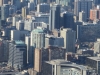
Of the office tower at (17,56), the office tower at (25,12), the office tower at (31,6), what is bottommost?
the office tower at (17,56)

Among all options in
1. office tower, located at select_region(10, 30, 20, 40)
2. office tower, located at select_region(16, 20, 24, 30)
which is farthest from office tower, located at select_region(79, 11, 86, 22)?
office tower, located at select_region(10, 30, 20, 40)

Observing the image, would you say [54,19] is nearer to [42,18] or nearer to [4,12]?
[42,18]

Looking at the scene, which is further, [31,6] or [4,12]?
[31,6]

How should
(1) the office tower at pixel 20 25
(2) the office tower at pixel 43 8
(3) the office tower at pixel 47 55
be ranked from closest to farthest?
(3) the office tower at pixel 47 55 → (1) the office tower at pixel 20 25 → (2) the office tower at pixel 43 8

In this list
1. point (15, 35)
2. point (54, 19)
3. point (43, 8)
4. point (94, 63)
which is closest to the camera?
point (94, 63)

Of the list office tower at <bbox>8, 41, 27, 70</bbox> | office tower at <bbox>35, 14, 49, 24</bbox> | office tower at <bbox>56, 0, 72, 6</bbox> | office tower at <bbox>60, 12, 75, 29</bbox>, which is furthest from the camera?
office tower at <bbox>56, 0, 72, 6</bbox>

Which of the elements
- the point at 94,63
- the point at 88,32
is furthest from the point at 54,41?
the point at 94,63

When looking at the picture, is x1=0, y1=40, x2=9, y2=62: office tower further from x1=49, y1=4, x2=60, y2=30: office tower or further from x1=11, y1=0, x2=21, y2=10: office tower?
x1=11, y1=0, x2=21, y2=10: office tower

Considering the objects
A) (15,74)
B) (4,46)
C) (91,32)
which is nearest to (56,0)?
(91,32)

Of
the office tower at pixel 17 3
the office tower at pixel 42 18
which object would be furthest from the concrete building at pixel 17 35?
the office tower at pixel 17 3

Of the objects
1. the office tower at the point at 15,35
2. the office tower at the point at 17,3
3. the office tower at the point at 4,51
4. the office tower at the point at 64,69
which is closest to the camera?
the office tower at the point at 64,69

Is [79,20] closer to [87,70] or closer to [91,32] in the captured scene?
[91,32]

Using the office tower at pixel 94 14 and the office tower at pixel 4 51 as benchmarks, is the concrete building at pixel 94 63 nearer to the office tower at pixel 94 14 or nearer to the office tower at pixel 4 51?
the office tower at pixel 4 51
